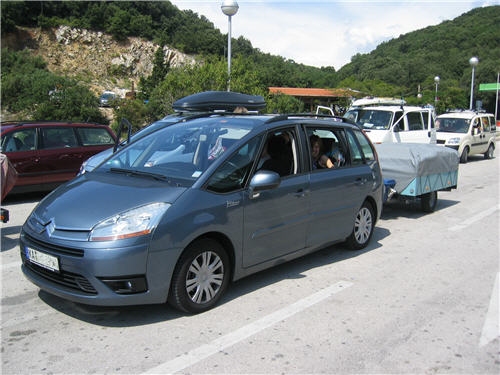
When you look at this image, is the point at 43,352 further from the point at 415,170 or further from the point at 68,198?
the point at 415,170

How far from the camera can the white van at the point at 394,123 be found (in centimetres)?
1395

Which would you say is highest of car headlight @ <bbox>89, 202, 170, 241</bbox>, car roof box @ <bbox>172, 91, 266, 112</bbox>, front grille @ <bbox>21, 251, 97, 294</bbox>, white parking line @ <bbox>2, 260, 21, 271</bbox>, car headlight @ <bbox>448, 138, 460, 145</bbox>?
car roof box @ <bbox>172, 91, 266, 112</bbox>

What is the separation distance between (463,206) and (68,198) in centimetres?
813

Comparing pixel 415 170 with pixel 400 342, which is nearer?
pixel 400 342

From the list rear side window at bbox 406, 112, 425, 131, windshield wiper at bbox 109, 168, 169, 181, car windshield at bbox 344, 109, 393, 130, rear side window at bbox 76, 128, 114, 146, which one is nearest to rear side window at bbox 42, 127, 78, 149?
rear side window at bbox 76, 128, 114, 146

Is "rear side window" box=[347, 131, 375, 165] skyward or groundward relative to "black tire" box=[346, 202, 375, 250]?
skyward

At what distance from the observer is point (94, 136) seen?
404 inches

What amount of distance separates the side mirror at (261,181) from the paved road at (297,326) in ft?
3.44

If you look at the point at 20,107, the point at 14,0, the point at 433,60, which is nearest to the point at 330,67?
the point at 433,60

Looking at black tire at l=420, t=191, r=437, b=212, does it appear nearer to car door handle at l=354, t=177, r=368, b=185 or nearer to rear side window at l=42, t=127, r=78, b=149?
car door handle at l=354, t=177, r=368, b=185

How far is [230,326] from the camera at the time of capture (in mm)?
3879

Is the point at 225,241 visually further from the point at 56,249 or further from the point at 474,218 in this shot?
the point at 474,218

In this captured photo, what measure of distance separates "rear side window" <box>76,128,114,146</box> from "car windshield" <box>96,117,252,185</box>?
540 cm

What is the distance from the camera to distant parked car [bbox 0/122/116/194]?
30.0 ft
